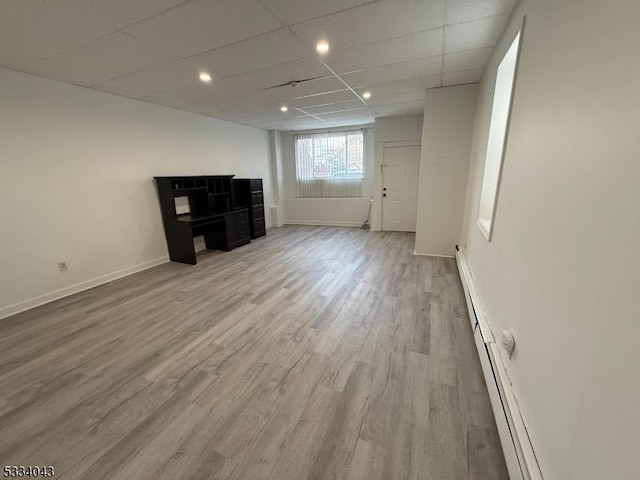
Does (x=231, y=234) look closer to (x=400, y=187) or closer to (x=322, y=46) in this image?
(x=322, y=46)

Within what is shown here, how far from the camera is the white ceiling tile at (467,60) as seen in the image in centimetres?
264

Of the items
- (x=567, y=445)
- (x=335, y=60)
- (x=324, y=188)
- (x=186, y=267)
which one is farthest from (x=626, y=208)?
(x=324, y=188)

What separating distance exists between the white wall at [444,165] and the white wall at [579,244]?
233 cm

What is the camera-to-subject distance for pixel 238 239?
17.2 ft

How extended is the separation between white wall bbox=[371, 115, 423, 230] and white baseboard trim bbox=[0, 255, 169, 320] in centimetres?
479

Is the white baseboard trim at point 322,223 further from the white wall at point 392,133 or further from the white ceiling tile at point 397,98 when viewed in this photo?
the white ceiling tile at point 397,98

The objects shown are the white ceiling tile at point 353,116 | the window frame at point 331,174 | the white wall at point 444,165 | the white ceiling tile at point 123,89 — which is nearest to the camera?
the white ceiling tile at point 123,89

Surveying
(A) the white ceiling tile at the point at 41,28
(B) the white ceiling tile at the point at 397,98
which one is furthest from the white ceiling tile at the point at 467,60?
(A) the white ceiling tile at the point at 41,28

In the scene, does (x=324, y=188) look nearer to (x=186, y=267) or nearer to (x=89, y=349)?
(x=186, y=267)

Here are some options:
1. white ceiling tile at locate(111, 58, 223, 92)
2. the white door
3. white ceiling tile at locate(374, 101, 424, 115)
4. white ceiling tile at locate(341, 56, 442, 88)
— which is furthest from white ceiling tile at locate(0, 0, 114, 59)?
the white door

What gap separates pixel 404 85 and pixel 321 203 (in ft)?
12.8

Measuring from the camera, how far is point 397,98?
418cm

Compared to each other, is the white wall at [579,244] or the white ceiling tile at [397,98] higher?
the white ceiling tile at [397,98]

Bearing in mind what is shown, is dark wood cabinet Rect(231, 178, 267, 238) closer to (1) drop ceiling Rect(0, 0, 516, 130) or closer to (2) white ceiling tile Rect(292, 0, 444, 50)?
(1) drop ceiling Rect(0, 0, 516, 130)
